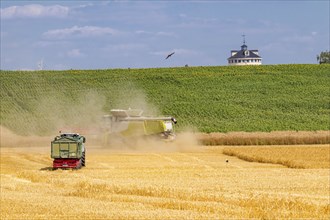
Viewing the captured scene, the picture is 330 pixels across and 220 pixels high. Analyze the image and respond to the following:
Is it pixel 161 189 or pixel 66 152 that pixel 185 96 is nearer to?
pixel 66 152

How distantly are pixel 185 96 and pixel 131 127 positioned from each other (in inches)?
1244

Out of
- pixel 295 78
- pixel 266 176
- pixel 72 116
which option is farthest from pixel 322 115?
pixel 266 176

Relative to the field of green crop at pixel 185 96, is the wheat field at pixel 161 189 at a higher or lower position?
lower

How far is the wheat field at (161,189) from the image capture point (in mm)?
23156

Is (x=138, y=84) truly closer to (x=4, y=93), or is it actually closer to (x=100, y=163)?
(x=4, y=93)

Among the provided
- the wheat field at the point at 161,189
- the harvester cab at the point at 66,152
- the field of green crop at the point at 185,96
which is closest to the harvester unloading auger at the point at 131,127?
the wheat field at the point at 161,189

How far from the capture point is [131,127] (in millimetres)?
54656

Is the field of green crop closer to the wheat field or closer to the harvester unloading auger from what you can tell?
the harvester unloading auger

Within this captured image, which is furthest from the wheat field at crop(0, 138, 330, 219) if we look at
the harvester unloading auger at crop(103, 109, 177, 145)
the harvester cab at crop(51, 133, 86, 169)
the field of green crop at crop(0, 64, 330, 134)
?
the field of green crop at crop(0, 64, 330, 134)

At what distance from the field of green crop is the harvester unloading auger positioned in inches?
285

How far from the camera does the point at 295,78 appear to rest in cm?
9481

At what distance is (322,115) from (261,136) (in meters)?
18.1

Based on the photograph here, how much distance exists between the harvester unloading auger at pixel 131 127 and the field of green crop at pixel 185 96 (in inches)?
285

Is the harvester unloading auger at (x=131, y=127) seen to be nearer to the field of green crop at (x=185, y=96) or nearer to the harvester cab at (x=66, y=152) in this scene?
the field of green crop at (x=185, y=96)
